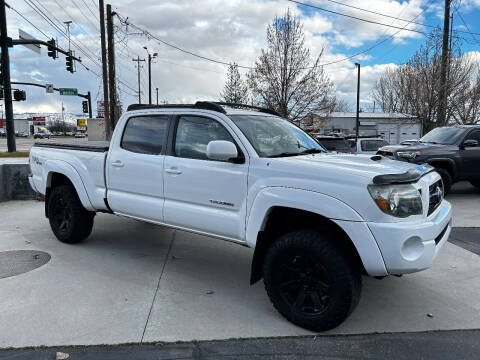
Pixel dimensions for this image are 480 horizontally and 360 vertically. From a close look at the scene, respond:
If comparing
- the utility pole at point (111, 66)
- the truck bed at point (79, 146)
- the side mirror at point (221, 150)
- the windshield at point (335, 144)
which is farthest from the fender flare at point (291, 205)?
the utility pole at point (111, 66)

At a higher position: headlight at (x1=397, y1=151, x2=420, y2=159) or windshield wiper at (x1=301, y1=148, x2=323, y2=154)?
windshield wiper at (x1=301, y1=148, x2=323, y2=154)

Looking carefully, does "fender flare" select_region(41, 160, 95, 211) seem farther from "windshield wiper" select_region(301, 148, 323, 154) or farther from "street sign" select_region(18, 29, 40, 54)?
"street sign" select_region(18, 29, 40, 54)

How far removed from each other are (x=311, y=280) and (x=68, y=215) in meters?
3.77

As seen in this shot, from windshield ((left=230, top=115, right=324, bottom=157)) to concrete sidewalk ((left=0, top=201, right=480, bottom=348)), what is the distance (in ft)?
4.80

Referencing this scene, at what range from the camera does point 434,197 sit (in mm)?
3576

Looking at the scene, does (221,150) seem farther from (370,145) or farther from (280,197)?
(370,145)

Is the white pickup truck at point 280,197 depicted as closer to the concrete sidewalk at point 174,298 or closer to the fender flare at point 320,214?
the fender flare at point 320,214

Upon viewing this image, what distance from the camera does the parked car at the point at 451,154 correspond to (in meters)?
9.26

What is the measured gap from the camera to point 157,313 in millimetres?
3635

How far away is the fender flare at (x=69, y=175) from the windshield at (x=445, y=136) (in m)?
8.33

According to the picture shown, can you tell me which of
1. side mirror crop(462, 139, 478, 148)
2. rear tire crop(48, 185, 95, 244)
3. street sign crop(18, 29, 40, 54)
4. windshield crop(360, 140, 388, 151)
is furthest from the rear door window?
street sign crop(18, 29, 40, 54)

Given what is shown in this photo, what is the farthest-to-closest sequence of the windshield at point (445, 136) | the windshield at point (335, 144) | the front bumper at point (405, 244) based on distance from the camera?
the windshield at point (335, 144) → the windshield at point (445, 136) → the front bumper at point (405, 244)

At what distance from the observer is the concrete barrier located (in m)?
8.88

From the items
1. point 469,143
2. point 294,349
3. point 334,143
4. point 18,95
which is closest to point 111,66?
point 18,95
